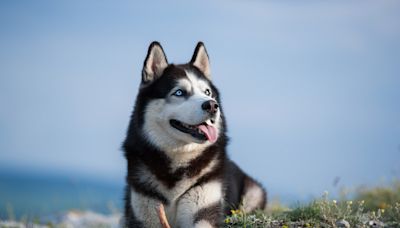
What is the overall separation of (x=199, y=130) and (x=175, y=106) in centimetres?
34

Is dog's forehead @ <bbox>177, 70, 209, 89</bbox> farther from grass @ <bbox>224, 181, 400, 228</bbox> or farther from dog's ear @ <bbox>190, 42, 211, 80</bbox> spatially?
grass @ <bbox>224, 181, 400, 228</bbox>

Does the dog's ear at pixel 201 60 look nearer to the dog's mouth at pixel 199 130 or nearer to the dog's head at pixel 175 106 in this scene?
the dog's head at pixel 175 106

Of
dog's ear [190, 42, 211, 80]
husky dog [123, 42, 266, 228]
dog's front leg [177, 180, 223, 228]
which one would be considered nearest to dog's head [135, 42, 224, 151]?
husky dog [123, 42, 266, 228]

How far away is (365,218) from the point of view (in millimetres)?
6047

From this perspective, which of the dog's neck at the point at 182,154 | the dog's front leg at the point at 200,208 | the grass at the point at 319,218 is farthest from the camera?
the grass at the point at 319,218

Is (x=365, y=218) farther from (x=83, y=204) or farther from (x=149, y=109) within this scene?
(x=83, y=204)

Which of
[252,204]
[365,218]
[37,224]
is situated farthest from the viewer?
[37,224]

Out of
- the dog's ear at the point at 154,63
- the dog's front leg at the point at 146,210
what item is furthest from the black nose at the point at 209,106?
the dog's front leg at the point at 146,210

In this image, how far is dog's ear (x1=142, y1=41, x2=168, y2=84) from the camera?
5684 mm

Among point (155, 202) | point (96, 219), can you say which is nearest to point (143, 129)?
point (155, 202)

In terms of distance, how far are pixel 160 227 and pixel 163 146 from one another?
0.80m

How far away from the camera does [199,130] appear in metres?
5.16

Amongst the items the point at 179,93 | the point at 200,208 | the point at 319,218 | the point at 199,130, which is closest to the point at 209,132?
the point at 199,130

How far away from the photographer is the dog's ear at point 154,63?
5.68 metres
